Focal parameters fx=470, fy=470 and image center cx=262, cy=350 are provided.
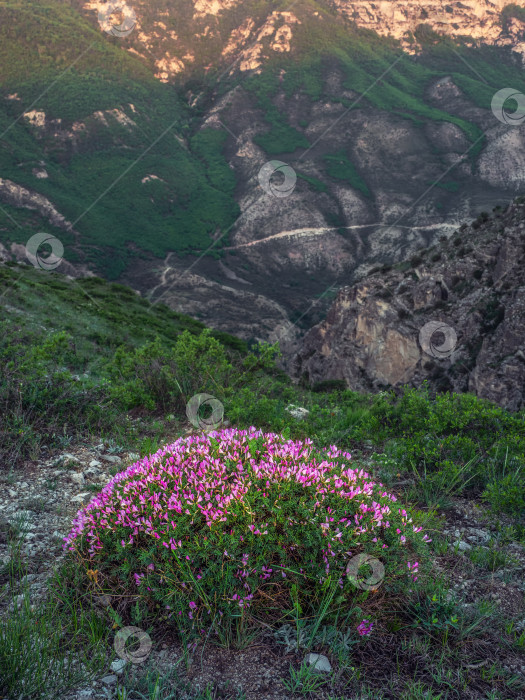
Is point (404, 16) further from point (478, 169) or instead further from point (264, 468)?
point (264, 468)

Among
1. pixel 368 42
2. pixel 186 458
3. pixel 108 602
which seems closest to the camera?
pixel 108 602

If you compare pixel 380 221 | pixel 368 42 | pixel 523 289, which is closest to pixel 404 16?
pixel 368 42

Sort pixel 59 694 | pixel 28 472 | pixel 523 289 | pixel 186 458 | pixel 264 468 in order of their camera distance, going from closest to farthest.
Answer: pixel 59 694 → pixel 264 468 → pixel 186 458 → pixel 28 472 → pixel 523 289

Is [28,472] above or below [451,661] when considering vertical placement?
below

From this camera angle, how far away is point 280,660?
2.74m

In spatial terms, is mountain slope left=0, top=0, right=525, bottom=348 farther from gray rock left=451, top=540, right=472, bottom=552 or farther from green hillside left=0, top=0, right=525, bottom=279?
gray rock left=451, top=540, right=472, bottom=552

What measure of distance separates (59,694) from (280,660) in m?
1.20

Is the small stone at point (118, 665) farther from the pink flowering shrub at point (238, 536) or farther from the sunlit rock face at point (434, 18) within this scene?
the sunlit rock face at point (434, 18)
